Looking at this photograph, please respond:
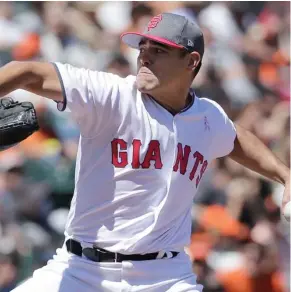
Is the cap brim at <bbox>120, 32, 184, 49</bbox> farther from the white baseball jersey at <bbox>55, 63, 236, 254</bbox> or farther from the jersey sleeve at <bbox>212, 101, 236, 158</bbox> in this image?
the jersey sleeve at <bbox>212, 101, 236, 158</bbox>

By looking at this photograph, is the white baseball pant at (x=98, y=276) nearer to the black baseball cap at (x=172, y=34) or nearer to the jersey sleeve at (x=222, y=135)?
the jersey sleeve at (x=222, y=135)

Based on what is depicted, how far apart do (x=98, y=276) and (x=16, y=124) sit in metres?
0.77

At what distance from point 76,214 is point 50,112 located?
2.74 metres

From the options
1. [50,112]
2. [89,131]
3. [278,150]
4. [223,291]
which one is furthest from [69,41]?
[89,131]

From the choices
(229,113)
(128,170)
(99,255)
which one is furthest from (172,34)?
(229,113)

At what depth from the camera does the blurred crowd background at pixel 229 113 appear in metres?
6.11

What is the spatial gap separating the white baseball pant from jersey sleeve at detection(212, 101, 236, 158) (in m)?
0.68

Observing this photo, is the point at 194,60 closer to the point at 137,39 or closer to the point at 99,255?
the point at 137,39

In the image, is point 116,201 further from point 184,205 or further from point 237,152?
point 237,152

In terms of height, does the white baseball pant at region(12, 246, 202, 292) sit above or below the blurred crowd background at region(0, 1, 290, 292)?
above

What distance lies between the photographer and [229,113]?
676 cm

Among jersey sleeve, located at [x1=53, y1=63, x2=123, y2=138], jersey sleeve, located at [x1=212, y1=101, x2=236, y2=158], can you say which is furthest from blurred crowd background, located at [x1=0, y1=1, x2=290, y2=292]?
jersey sleeve, located at [x1=53, y1=63, x2=123, y2=138]

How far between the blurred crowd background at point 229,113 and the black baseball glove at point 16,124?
8.85ft

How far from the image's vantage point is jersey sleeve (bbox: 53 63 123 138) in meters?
3.38
